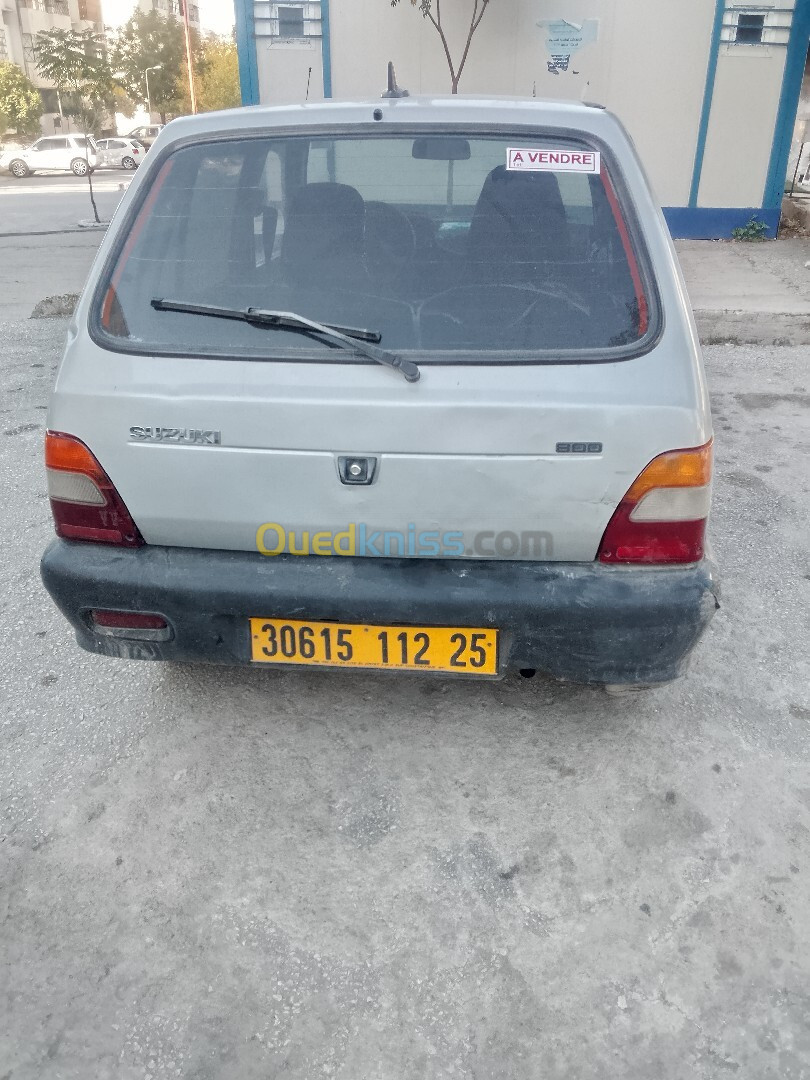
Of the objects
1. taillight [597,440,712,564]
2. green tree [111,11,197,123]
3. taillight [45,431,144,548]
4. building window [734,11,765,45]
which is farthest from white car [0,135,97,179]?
taillight [597,440,712,564]

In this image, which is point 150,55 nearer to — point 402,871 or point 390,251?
point 390,251

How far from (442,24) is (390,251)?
10.2 meters

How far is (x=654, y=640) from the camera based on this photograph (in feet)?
7.18

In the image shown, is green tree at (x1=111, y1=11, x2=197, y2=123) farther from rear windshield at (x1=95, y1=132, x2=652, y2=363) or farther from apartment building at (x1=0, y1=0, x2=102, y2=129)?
rear windshield at (x1=95, y1=132, x2=652, y2=363)

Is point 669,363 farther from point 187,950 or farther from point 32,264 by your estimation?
point 32,264

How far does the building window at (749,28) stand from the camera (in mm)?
10312

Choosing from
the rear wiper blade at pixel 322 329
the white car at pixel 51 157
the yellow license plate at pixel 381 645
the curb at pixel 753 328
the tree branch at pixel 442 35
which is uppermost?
the tree branch at pixel 442 35

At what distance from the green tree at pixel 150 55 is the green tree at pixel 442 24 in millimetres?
42600

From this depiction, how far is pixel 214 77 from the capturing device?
3703cm

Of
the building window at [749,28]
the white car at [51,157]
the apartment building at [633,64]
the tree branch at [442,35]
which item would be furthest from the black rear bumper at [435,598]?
the white car at [51,157]

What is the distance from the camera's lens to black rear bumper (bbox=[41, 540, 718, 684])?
215cm

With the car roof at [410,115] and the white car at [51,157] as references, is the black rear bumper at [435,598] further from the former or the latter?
the white car at [51,157]

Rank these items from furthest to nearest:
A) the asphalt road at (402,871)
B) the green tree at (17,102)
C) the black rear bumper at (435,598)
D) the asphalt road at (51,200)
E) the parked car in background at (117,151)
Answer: the green tree at (17,102) → the parked car in background at (117,151) → the asphalt road at (51,200) → the black rear bumper at (435,598) → the asphalt road at (402,871)

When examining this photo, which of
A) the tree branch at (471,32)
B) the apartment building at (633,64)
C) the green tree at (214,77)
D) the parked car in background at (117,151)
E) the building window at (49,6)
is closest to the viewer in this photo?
the tree branch at (471,32)
